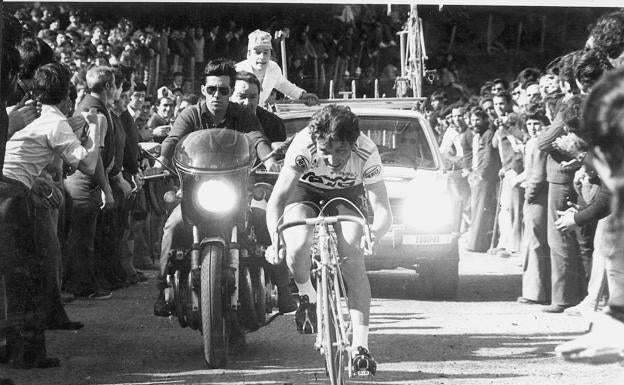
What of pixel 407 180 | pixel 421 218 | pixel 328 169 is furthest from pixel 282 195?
pixel 407 180

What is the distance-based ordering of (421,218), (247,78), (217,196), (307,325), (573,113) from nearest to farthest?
(307,325)
(217,196)
(573,113)
(247,78)
(421,218)

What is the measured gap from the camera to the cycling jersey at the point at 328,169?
26.9 feet

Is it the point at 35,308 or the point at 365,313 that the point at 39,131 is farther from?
the point at 365,313

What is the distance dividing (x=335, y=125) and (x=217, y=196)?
1.20m

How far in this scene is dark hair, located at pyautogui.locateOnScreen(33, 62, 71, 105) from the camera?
9812 millimetres

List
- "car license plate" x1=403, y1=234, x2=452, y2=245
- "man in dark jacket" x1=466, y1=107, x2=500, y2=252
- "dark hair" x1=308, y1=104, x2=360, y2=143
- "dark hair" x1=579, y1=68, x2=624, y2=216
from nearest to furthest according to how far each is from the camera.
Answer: "dark hair" x1=579, y1=68, x2=624, y2=216
"dark hair" x1=308, y1=104, x2=360, y2=143
"car license plate" x1=403, y1=234, x2=452, y2=245
"man in dark jacket" x1=466, y1=107, x2=500, y2=252

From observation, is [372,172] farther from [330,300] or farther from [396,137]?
[396,137]

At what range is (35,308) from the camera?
8734mm

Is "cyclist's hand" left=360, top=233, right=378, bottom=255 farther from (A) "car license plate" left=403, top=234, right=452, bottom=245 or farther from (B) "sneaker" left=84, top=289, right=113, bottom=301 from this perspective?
(B) "sneaker" left=84, top=289, right=113, bottom=301

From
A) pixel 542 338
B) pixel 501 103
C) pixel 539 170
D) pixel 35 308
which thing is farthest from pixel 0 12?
pixel 501 103

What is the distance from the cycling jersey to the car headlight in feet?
14.2

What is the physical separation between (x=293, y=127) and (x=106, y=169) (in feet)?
6.81

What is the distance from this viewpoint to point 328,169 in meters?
8.46

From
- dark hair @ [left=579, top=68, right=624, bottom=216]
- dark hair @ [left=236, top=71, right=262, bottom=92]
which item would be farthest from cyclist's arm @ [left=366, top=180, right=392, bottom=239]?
dark hair @ [left=579, top=68, right=624, bottom=216]
